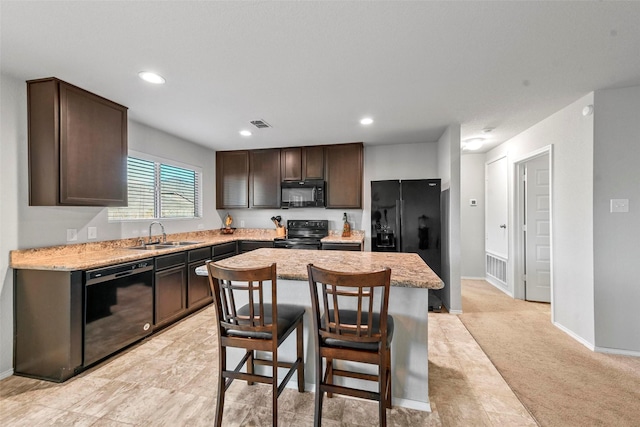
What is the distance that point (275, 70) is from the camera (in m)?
2.17

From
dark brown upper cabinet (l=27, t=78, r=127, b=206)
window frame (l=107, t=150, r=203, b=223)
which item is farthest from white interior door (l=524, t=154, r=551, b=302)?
dark brown upper cabinet (l=27, t=78, r=127, b=206)

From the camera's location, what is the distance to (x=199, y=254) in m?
3.60

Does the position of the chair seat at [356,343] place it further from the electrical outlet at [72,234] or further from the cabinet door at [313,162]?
the cabinet door at [313,162]

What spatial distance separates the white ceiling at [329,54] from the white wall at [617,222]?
0.95ft

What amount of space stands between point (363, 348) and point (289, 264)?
0.80m

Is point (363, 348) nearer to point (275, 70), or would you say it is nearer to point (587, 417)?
point (587, 417)

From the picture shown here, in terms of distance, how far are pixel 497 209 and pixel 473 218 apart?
1.70 feet

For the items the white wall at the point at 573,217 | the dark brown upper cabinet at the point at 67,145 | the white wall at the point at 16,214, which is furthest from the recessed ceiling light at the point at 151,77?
the white wall at the point at 573,217

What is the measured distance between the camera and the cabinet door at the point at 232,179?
4.88 metres

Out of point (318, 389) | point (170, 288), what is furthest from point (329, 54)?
point (170, 288)

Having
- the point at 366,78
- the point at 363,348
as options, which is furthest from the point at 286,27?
the point at 363,348

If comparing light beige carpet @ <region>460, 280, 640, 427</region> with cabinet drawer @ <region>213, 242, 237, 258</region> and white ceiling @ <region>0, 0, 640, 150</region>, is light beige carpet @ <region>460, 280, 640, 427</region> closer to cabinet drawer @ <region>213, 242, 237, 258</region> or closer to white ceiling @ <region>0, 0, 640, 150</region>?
white ceiling @ <region>0, 0, 640, 150</region>

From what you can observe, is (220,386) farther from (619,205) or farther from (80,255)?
(619,205)

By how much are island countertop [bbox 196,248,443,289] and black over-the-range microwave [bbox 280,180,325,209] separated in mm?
1945
